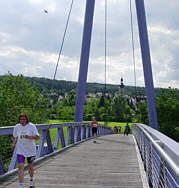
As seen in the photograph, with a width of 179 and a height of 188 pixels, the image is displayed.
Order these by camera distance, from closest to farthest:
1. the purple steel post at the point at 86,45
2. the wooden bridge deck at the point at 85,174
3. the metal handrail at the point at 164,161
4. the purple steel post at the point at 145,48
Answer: the metal handrail at the point at 164,161, the wooden bridge deck at the point at 85,174, the purple steel post at the point at 86,45, the purple steel post at the point at 145,48

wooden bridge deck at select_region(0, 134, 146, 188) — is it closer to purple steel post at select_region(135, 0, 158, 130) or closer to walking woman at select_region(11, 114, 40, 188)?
walking woman at select_region(11, 114, 40, 188)

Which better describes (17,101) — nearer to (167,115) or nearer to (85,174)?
(167,115)

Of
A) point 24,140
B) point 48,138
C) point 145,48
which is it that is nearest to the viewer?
point 24,140

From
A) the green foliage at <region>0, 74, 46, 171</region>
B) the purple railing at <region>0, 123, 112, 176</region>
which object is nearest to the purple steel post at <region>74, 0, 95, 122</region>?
the purple railing at <region>0, 123, 112, 176</region>

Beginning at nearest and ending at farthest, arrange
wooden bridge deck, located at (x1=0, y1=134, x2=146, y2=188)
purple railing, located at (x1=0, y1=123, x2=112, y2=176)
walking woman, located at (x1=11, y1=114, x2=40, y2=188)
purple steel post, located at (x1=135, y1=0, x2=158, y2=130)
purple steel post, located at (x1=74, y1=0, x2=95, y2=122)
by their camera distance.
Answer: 1. walking woman, located at (x1=11, y1=114, x2=40, y2=188)
2. wooden bridge deck, located at (x1=0, y1=134, x2=146, y2=188)
3. purple railing, located at (x1=0, y1=123, x2=112, y2=176)
4. purple steel post, located at (x1=74, y1=0, x2=95, y2=122)
5. purple steel post, located at (x1=135, y1=0, x2=158, y2=130)

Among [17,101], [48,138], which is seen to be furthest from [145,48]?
[17,101]

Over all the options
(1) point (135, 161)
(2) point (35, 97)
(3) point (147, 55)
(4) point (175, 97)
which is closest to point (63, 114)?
(4) point (175, 97)

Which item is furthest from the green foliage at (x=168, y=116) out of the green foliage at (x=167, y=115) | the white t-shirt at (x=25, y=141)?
the white t-shirt at (x=25, y=141)

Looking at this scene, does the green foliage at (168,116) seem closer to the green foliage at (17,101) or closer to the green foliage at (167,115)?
the green foliage at (167,115)

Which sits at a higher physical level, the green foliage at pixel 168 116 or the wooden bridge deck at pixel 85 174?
the green foliage at pixel 168 116

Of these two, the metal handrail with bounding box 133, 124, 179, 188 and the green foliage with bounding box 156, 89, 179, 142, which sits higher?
the green foliage with bounding box 156, 89, 179, 142

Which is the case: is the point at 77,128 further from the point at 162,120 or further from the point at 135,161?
the point at 162,120

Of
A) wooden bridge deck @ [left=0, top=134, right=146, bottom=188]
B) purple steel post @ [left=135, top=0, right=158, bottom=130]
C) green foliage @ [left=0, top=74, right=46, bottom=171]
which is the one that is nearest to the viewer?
wooden bridge deck @ [left=0, top=134, right=146, bottom=188]

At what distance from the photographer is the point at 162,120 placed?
51531mm
